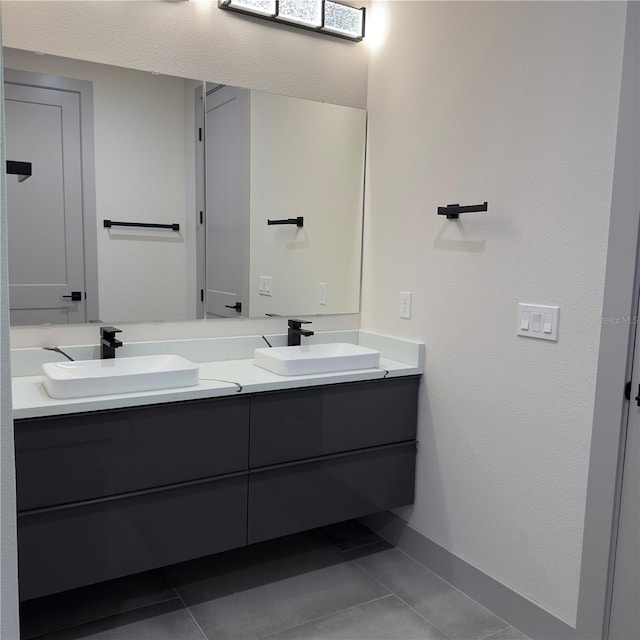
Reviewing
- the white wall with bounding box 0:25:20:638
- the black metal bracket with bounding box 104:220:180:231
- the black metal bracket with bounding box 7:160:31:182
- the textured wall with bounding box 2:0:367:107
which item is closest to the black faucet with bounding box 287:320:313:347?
the black metal bracket with bounding box 104:220:180:231

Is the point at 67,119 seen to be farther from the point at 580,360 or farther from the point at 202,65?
the point at 580,360

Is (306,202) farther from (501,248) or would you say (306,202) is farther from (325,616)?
(325,616)

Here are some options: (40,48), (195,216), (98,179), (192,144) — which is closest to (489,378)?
(195,216)

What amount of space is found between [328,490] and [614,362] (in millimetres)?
1127

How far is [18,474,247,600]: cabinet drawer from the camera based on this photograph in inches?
69.3

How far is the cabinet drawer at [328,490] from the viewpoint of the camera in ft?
7.06

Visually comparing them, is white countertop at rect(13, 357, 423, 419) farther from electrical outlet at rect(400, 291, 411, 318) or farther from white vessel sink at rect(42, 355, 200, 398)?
electrical outlet at rect(400, 291, 411, 318)

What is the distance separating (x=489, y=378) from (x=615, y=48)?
43.8 inches

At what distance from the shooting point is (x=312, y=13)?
2.53 metres

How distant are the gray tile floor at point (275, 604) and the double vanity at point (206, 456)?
0.86ft

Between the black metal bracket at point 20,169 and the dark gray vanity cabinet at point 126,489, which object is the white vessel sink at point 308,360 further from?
the black metal bracket at point 20,169

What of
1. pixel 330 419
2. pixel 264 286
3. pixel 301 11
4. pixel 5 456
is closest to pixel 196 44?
pixel 301 11

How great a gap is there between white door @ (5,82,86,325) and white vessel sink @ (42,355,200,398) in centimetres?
23

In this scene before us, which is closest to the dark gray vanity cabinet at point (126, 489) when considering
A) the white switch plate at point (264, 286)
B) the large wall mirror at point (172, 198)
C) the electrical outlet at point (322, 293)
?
the large wall mirror at point (172, 198)
